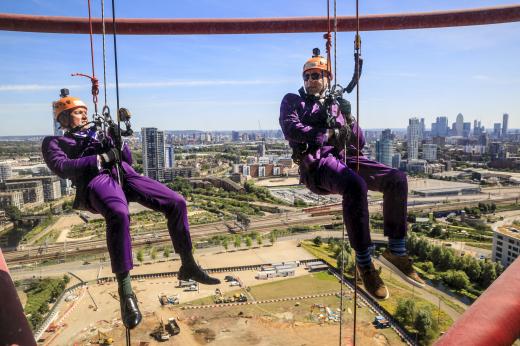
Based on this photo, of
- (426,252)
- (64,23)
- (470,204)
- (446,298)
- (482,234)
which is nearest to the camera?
(64,23)

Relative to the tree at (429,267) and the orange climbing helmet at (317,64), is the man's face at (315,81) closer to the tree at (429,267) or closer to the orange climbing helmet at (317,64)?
the orange climbing helmet at (317,64)

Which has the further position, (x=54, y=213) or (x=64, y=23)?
(x=54, y=213)

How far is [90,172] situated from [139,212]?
19474 mm

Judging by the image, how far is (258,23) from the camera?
227cm

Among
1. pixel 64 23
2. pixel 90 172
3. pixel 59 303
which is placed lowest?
pixel 59 303

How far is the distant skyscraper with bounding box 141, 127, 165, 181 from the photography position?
20734 millimetres

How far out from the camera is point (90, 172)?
1.60 metres

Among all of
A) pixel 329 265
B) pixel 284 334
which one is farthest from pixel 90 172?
pixel 329 265

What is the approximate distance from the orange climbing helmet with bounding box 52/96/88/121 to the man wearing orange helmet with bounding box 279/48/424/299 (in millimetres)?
946

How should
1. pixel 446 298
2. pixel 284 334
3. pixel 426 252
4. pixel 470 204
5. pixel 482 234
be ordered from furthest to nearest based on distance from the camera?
1. pixel 470 204
2. pixel 482 234
3. pixel 426 252
4. pixel 446 298
5. pixel 284 334

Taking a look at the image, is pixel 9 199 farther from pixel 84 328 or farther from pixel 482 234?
pixel 482 234

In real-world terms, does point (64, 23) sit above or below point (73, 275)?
above

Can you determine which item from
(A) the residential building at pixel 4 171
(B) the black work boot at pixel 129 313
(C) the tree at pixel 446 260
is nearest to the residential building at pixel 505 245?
(C) the tree at pixel 446 260

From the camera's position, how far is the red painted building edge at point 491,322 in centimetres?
69
